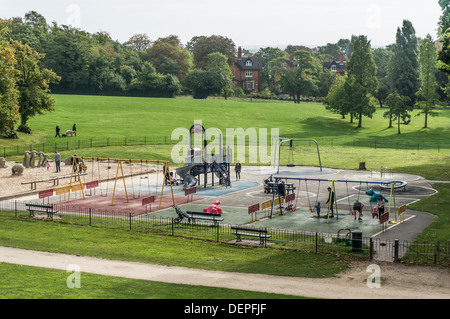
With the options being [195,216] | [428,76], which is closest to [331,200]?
[195,216]

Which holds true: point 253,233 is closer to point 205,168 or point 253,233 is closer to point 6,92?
point 205,168

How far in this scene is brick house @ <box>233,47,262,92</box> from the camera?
16825 cm

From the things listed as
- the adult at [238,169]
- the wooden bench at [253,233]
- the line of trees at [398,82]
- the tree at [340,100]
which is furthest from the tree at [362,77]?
the wooden bench at [253,233]

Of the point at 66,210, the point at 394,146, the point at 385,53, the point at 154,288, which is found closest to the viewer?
the point at 154,288

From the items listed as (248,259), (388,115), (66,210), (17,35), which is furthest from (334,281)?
(17,35)

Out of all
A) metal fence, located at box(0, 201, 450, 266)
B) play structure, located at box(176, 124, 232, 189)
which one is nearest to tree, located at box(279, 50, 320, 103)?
play structure, located at box(176, 124, 232, 189)

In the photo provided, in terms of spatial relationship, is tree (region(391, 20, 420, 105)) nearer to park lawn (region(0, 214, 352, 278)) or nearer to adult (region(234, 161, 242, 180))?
adult (region(234, 161, 242, 180))

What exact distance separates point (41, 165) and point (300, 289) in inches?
1678

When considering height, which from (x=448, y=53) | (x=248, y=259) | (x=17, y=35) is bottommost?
(x=248, y=259)

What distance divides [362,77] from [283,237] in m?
80.4

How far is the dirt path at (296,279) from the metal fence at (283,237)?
176cm

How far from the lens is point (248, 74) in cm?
16888

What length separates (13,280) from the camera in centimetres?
2225

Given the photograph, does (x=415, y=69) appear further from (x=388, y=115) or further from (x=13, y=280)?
(x=13, y=280)
